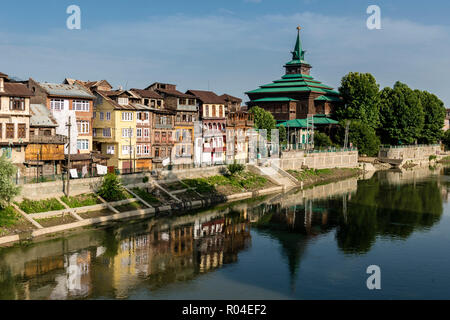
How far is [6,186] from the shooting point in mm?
54906

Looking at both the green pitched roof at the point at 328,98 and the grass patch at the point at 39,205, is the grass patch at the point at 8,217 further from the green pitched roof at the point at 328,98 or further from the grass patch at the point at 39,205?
the green pitched roof at the point at 328,98

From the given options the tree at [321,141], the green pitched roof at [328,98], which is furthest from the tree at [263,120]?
the green pitched roof at [328,98]

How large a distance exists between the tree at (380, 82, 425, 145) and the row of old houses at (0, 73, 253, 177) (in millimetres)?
63415

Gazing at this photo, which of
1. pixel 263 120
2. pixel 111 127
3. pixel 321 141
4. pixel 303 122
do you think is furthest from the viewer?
pixel 303 122

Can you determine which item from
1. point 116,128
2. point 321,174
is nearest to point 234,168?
point 116,128

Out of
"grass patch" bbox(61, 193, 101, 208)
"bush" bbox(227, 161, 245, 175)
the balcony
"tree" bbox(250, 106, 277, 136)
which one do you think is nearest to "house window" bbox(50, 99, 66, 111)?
the balcony

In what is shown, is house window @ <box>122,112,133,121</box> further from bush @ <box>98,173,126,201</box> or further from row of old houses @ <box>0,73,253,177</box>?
bush @ <box>98,173,126,201</box>

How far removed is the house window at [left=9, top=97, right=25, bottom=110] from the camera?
67719 millimetres

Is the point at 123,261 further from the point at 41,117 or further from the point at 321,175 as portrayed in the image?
the point at 321,175

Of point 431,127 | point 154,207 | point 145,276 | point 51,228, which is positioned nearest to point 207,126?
point 154,207

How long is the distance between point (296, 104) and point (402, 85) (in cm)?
3929

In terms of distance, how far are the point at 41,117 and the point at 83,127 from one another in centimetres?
872
